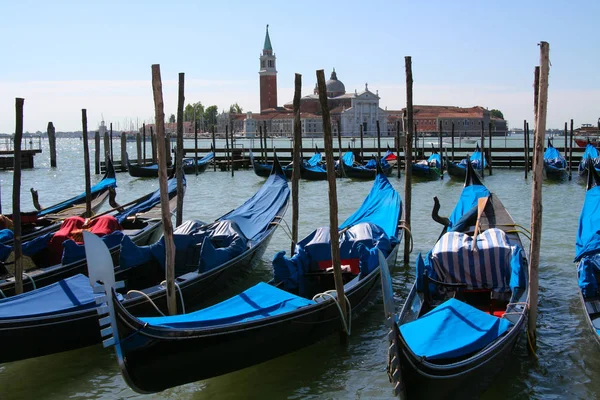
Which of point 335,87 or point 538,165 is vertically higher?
point 335,87

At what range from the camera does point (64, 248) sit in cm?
432

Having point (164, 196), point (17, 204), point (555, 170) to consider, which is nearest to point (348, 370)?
point (164, 196)

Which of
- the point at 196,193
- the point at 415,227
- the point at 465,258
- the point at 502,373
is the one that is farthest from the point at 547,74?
the point at 196,193

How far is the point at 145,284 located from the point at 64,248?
0.59m

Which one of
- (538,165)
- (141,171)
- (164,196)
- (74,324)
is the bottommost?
(74,324)

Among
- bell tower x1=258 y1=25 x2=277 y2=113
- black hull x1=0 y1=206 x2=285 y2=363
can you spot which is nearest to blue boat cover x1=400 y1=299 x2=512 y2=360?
black hull x1=0 y1=206 x2=285 y2=363

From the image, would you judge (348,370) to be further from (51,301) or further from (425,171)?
(425,171)

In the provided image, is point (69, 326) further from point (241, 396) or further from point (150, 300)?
point (241, 396)

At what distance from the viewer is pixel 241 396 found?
3195mm

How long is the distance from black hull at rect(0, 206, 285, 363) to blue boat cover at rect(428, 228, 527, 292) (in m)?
1.40

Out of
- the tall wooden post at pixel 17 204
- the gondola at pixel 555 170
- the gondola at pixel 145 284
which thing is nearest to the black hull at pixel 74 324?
the gondola at pixel 145 284

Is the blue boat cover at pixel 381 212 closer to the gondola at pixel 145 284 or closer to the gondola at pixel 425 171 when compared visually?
the gondola at pixel 145 284

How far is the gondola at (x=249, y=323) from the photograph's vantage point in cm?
272

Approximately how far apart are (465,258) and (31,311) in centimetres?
231
